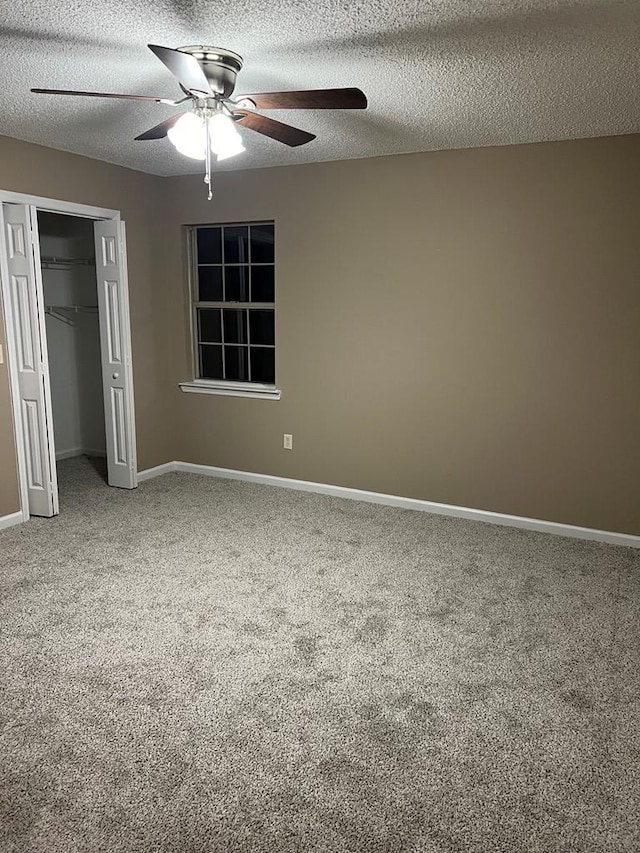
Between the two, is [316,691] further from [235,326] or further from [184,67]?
[235,326]

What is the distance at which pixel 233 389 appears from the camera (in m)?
5.16

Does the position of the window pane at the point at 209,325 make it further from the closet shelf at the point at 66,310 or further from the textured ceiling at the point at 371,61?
the textured ceiling at the point at 371,61

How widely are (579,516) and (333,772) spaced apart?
2648 mm

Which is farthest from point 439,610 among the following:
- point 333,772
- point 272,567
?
point 333,772

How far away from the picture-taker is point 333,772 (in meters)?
2.03

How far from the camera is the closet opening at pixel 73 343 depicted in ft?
18.3

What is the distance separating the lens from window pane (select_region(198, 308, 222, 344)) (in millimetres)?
5297

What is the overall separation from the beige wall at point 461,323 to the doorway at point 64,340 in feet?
2.84

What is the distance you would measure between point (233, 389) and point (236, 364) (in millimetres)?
252

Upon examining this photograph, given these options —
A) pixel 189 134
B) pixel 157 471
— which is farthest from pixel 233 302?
pixel 189 134

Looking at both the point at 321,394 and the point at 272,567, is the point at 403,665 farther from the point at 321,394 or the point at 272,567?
the point at 321,394

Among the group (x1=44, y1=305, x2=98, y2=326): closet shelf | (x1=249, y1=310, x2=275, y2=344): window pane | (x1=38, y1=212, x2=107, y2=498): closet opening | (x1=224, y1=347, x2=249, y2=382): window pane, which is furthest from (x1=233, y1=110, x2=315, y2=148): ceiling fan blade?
(x1=44, y1=305, x2=98, y2=326): closet shelf

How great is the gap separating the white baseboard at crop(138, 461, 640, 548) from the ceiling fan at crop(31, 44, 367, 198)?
269 cm

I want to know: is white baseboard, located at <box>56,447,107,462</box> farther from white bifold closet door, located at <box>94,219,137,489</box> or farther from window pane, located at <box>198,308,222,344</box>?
window pane, located at <box>198,308,222,344</box>
